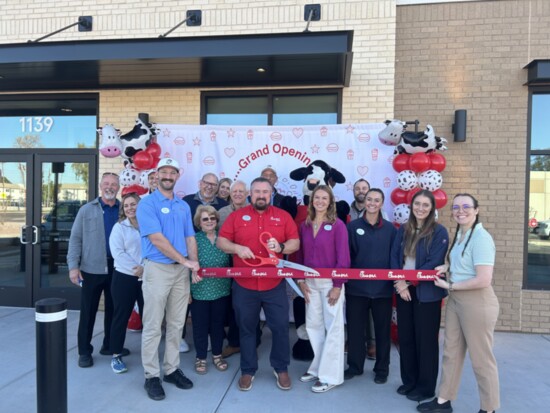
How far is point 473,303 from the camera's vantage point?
129 inches

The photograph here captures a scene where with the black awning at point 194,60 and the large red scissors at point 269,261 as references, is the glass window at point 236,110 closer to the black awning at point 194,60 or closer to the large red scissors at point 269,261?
the black awning at point 194,60

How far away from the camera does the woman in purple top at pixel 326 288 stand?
12.7 feet

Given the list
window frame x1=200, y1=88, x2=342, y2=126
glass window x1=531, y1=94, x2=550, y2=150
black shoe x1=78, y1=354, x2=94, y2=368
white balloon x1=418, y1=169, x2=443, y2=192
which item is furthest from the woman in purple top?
glass window x1=531, y1=94, x2=550, y2=150

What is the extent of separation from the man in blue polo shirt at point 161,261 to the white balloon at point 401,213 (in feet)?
8.20

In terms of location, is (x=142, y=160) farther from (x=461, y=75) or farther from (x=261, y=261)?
(x=461, y=75)

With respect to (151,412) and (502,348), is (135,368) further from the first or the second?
(502,348)

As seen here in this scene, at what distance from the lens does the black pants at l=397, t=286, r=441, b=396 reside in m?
3.66

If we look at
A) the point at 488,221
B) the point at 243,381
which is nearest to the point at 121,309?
the point at 243,381

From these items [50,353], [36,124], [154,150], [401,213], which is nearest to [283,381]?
[50,353]

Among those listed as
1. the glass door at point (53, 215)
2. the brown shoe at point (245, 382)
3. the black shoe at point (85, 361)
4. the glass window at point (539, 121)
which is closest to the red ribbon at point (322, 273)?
the brown shoe at point (245, 382)

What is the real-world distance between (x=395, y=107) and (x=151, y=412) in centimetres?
498

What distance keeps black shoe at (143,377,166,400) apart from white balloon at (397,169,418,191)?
345 centimetres

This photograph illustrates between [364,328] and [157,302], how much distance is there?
203cm

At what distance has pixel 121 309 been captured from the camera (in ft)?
14.0
